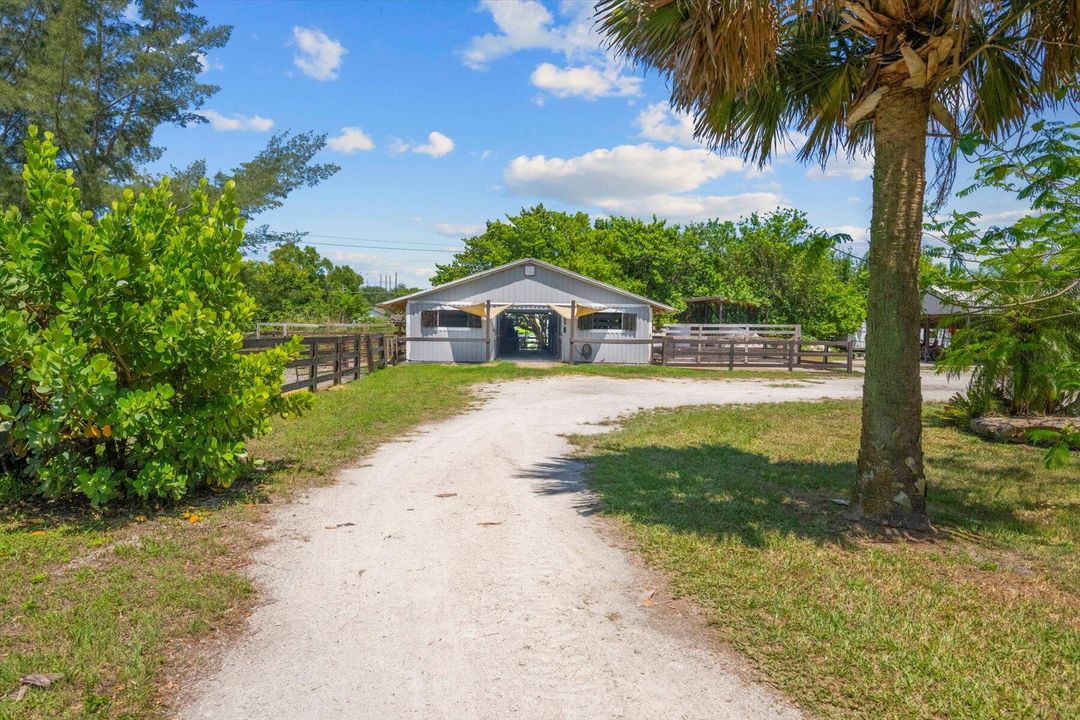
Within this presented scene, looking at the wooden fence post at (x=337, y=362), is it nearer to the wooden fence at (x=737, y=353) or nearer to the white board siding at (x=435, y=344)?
the white board siding at (x=435, y=344)

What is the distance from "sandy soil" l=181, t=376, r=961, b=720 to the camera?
2.65m

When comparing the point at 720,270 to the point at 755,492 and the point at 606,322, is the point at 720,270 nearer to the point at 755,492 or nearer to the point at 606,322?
the point at 606,322

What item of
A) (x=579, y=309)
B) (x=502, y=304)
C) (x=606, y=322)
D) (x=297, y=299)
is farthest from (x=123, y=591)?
(x=297, y=299)

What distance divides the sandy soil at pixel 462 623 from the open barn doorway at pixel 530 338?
70.8 feet

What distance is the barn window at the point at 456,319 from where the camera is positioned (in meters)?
24.9

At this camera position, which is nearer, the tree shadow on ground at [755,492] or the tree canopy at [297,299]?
the tree shadow on ground at [755,492]

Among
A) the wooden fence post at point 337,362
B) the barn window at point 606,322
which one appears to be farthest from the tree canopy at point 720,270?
the wooden fence post at point 337,362

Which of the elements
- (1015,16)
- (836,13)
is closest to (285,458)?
(836,13)

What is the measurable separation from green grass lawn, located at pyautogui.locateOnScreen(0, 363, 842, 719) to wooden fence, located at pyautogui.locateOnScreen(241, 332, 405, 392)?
11.0ft

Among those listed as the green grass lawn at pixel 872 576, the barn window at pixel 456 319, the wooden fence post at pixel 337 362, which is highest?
the barn window at pixel 456 319

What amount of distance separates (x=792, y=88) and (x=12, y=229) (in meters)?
6.19

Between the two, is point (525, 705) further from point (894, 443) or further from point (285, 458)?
point (285, 458)

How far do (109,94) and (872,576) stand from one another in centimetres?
2543

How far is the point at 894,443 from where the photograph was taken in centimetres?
471
